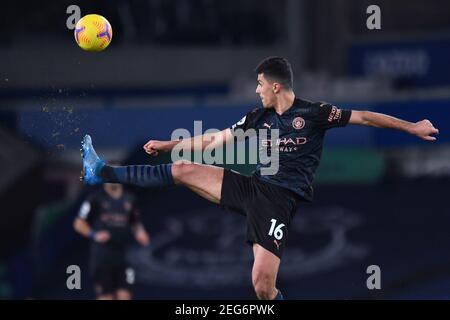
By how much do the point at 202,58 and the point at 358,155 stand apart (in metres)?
5.40

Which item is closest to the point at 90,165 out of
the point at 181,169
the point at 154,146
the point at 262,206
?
the point at 154,146

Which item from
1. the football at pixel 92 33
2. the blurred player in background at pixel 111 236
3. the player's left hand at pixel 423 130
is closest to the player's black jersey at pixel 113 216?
the blurred player in background at pixel 111 236

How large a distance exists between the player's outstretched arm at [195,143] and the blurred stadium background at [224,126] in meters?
4.20

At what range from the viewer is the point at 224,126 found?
54.5 feet

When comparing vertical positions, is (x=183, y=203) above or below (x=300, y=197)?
below

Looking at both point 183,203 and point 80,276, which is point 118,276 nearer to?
point 80,276

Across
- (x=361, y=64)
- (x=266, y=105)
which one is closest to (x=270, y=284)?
(x=266, y=105)

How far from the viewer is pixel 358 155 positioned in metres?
16.3

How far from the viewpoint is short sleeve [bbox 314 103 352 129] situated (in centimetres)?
864

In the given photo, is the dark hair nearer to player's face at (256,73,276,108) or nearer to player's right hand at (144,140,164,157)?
player's face at (256,73,276,108)

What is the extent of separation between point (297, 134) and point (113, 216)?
174 inches

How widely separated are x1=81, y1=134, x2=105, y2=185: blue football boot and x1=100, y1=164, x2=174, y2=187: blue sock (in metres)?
0.05

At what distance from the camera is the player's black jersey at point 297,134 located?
28.6 feet

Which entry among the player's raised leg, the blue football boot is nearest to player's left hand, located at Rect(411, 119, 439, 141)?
the player's raised leg
